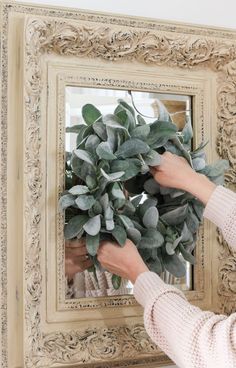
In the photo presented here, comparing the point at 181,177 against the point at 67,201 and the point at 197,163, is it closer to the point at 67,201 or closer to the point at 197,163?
the point at 197,163

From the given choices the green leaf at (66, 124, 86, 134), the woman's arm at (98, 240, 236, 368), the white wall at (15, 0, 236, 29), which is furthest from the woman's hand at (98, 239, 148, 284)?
the white wall at (15, 0, 236, 29)

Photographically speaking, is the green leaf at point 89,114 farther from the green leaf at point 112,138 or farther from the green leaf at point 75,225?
the green leaf at point 75,225

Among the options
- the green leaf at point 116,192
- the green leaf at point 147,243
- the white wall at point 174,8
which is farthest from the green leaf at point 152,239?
the white wall at point 174,8

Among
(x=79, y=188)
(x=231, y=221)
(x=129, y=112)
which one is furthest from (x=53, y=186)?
(x=231, y=221)

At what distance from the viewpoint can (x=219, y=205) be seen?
3.23 feet

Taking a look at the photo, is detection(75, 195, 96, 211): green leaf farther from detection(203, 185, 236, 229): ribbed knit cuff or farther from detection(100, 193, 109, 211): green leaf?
detection(203, 185, 236, 229): ribbed knit cuff

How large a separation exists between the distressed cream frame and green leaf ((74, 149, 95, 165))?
0.06 meters

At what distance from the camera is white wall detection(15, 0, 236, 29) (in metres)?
1.07

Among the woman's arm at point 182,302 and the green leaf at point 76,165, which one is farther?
the green leaf at point 76,165

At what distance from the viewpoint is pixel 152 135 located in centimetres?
100

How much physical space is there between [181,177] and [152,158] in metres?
0.07

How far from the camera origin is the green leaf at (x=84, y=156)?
37.3 inches

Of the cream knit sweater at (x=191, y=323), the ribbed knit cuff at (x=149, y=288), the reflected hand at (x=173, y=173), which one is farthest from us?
the reflected hand at (x=173, y=173)

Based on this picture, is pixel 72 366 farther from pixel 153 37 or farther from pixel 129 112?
pixel 153 37
